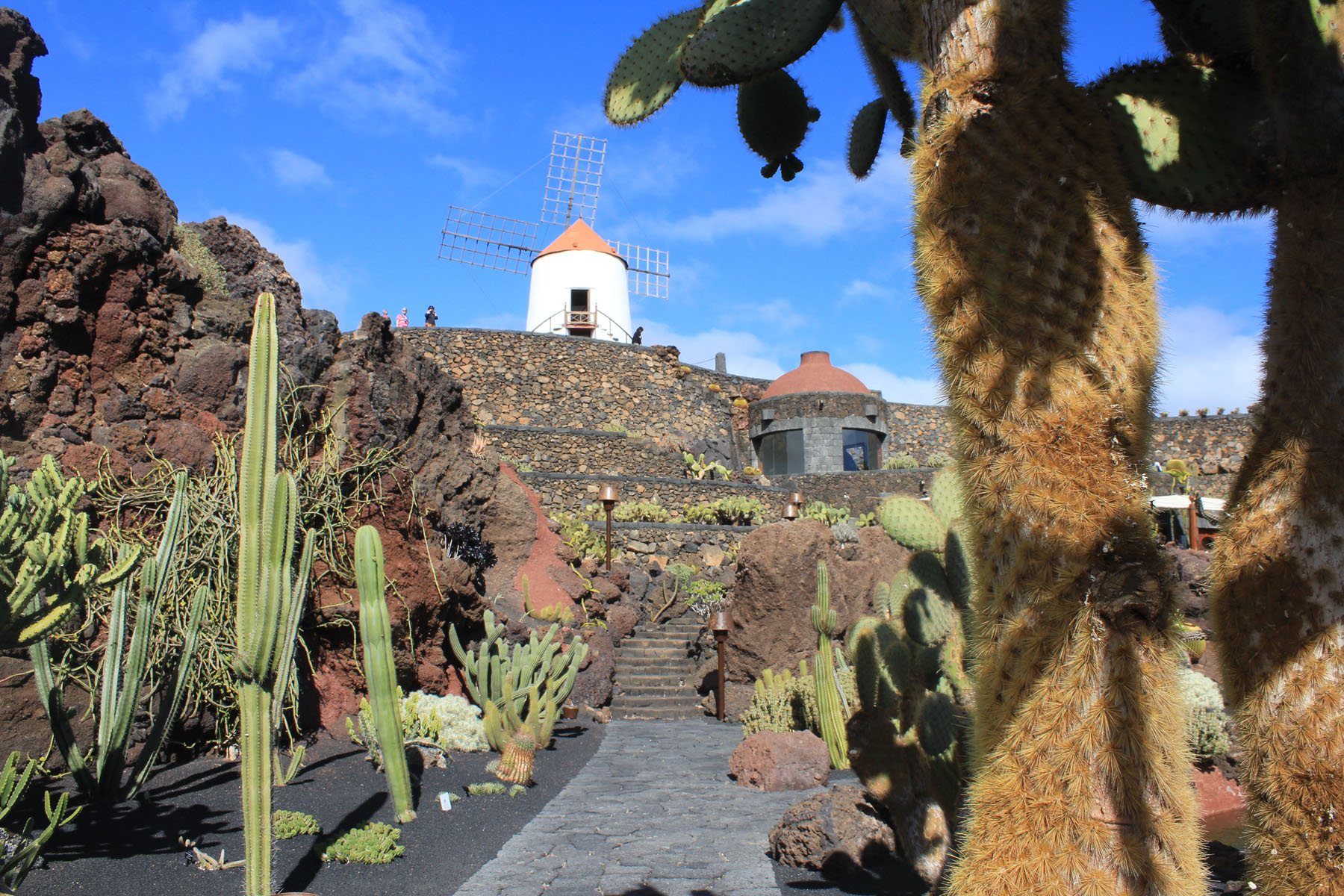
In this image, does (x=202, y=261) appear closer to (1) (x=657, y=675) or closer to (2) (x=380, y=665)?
(2) (x=380, y=665)

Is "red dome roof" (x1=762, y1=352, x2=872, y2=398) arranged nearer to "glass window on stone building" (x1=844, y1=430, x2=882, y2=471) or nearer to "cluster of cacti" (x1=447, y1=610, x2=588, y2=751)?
"glass window on stone building" (x1=844, y1=430, x2=882, y2=471)

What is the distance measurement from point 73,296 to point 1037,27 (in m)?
7.17

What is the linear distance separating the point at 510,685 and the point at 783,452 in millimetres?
18940

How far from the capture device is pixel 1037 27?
202 centimetres

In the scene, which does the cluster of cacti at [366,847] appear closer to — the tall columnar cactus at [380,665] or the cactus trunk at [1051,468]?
the tall columnar cactus at [380,665]

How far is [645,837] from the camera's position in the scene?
4953mm

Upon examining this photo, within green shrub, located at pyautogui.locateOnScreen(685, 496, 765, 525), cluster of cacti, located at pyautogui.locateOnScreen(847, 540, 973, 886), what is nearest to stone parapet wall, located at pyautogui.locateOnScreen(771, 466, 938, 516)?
green shrub, located at pyautogui.locateOnScreen(685, 496, 765, 525)

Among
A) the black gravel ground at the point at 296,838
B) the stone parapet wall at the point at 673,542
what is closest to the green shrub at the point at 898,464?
the stone parapet wall at the point at 673,542

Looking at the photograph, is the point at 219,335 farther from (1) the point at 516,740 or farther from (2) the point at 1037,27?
(2) the point at 1037,27

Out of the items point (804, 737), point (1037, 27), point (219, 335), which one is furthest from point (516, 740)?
point (1037, 27)

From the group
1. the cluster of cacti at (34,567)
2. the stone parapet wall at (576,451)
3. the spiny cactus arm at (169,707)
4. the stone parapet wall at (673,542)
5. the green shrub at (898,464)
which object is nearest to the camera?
the cluster of cacti at (34,567)

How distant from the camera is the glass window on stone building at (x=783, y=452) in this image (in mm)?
24953

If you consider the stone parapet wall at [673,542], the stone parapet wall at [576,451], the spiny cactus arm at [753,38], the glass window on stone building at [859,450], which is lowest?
the stone parapet wall at [673,542]

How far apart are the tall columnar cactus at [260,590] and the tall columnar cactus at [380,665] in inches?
63.4
